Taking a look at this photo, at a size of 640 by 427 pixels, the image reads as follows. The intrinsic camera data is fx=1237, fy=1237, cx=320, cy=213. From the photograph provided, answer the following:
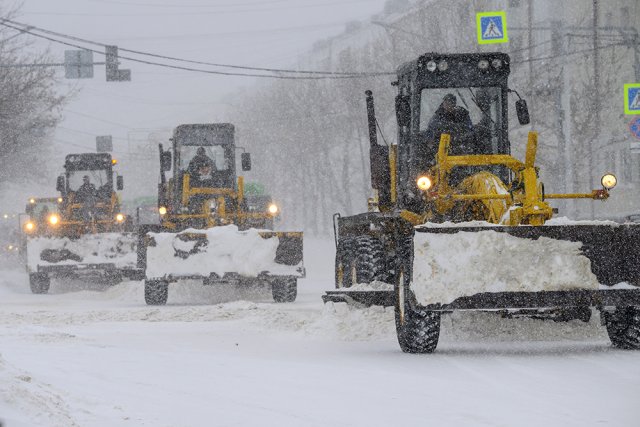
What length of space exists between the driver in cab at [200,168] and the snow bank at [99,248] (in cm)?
292

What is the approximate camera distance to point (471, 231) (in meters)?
10.5

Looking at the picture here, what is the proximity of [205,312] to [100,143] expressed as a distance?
44.8m

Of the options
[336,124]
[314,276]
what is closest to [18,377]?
[314,276]

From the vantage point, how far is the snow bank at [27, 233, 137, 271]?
24.5 m

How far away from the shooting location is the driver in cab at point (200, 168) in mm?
22406

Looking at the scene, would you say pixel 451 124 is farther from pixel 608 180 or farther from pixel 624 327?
pixel 624 327

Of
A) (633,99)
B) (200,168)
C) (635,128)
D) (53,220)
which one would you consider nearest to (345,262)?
(200,168)

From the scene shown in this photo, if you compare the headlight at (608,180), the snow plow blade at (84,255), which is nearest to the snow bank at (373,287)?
the headlight at (608,180)

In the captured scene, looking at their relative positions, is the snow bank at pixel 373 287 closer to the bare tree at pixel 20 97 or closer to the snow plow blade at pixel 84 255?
the snow plow blade at pixel 84 255

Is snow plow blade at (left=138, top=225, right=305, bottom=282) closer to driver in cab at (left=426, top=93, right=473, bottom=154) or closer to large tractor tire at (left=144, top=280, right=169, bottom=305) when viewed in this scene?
large tractor tire at (left=144, top=280, right=169, bottom=305)

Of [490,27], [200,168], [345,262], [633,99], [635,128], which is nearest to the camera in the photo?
[345,262]

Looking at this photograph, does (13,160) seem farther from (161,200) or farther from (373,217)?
(373,217)

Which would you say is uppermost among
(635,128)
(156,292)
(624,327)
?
(635,128)

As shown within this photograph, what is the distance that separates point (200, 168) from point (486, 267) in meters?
12.6
